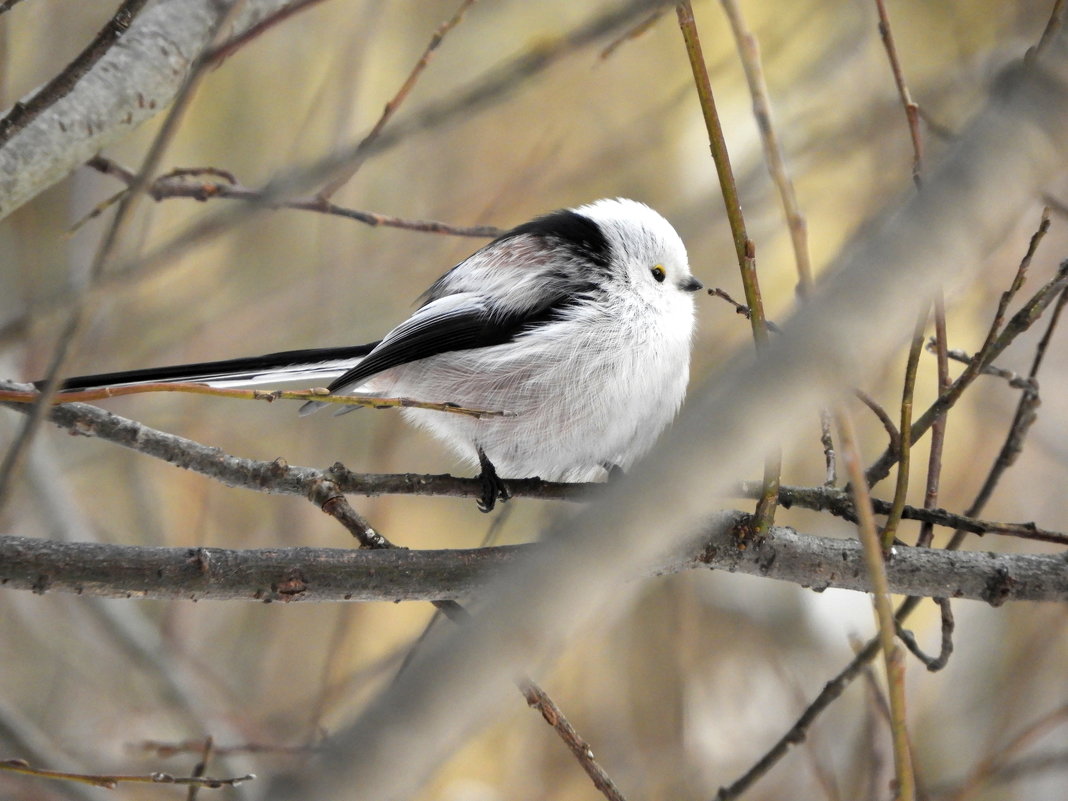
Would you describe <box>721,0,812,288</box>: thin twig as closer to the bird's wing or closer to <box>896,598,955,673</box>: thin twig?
<box>896,598,955,673</box>: thin twig

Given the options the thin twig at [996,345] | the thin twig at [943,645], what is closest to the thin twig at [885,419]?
the thin twig at [996,345]

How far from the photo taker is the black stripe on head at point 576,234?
226 cm

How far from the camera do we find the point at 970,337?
3650 millimetres

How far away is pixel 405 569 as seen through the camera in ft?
4.52

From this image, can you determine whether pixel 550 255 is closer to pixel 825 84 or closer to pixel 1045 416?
pixel 825 84

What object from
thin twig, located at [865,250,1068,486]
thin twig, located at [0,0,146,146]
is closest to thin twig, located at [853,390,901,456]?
thin twig, located at [865,250,1068,486]

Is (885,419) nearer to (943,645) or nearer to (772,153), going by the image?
(943,645)

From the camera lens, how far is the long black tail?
1748 millimetres

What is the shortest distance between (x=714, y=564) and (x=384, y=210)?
3082mm

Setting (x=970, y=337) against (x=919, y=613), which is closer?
(x=970, y=337)

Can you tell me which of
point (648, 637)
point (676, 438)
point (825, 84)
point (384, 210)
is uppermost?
point (384, 210)

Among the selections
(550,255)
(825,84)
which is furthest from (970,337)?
(550,255)

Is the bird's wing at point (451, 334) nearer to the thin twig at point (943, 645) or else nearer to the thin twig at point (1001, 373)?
the thin twig at point (1001, 373)

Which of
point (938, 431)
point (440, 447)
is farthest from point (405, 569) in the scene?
point (440, 447)
